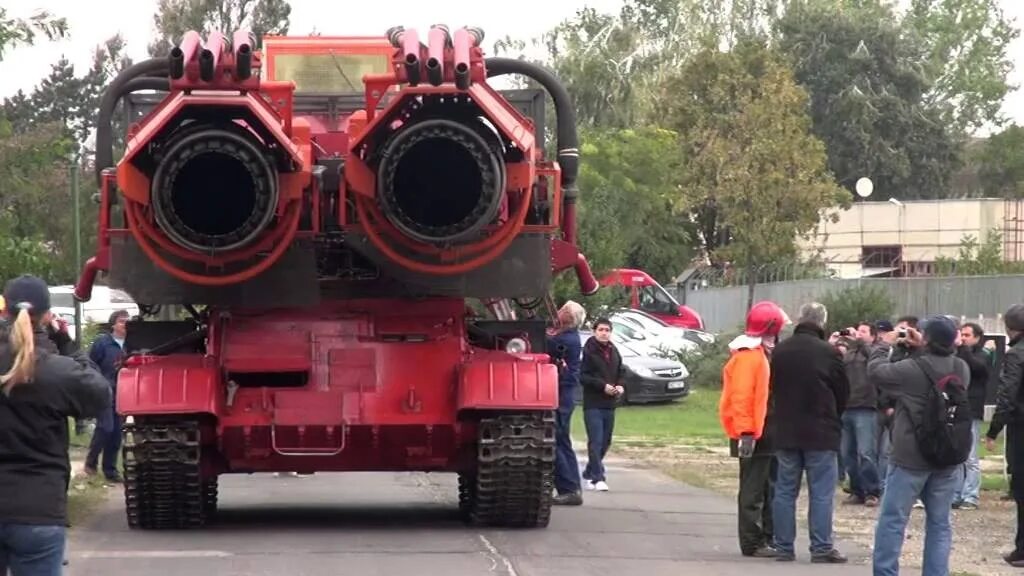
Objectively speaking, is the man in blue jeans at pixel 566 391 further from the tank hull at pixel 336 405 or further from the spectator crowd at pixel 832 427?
the spectator crowd at pixel 832 427

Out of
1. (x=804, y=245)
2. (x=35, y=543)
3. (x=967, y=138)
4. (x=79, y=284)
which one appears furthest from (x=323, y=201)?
(x=967, y=138)

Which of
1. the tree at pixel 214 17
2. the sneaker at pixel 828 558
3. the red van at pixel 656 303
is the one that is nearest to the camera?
the sneaker at pixel 828 558

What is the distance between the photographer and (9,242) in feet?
67.6

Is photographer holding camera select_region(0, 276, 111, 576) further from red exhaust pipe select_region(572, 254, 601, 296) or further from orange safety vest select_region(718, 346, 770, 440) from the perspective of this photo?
red exhaust pipe select_region(572, 254, 601, 296)

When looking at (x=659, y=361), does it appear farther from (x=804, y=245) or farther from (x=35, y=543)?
(x=804, y=245)

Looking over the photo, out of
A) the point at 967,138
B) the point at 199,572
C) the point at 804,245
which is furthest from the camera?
the point at 967,138

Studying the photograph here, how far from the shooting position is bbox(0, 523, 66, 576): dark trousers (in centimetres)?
751

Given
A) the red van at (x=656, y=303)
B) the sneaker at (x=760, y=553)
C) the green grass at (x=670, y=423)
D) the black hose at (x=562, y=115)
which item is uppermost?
the black hose at (x=562, y=115)

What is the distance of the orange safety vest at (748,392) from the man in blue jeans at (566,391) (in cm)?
358

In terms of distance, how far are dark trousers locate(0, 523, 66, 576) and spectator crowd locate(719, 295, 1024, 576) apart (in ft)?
16.2

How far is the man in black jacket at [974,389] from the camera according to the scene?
1577 centimetres

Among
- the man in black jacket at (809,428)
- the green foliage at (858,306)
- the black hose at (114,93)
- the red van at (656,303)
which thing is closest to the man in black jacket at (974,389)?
the man in black jacket at (809,428)

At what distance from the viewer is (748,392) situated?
12.8m

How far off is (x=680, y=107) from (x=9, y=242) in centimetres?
3649
